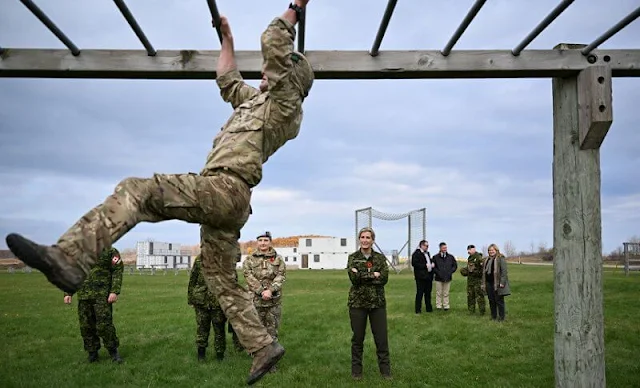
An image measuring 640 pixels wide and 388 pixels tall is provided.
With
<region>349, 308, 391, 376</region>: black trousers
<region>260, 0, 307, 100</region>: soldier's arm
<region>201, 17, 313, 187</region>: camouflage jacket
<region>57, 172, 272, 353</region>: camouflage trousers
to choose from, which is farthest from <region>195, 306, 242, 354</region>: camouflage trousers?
<region>260, 0, 307, 100</region>: soldier's arm

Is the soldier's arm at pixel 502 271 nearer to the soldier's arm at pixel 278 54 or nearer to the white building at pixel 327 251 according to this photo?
the soldier's arm at pixel 278 54

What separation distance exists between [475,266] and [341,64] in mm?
11826

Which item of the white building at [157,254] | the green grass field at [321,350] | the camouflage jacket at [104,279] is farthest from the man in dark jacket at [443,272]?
the white building at [157,254]

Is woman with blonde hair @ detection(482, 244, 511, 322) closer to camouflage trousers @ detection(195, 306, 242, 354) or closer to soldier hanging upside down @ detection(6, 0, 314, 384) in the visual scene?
camouflage trousers @ detection(195, 306, 242, 354)

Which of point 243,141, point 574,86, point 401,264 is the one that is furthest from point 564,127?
point 401,264

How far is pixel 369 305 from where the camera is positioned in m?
8.67

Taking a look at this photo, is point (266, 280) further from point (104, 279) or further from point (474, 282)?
point (474, 282)

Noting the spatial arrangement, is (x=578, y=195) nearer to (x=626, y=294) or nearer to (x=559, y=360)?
(x=559, y=360)

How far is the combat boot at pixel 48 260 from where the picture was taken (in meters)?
2.77

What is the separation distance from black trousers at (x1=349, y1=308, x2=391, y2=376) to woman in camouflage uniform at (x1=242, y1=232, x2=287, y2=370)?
66.1 inches

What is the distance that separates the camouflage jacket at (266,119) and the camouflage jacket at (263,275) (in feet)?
20.7

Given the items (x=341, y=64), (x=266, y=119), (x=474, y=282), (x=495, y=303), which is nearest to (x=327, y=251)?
(x=474, y=282)

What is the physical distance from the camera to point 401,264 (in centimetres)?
4650

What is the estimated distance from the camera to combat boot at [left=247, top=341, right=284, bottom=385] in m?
3.83
